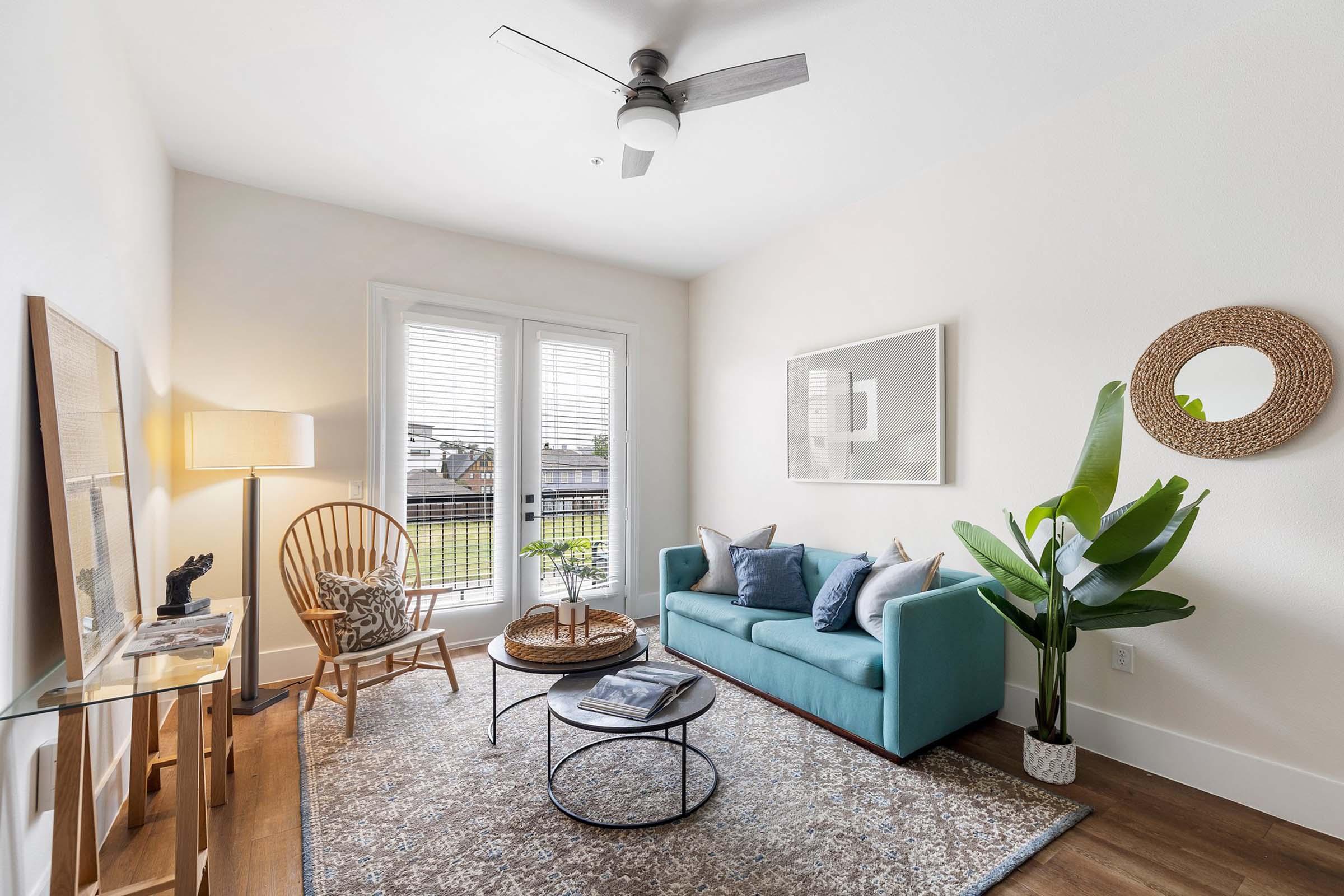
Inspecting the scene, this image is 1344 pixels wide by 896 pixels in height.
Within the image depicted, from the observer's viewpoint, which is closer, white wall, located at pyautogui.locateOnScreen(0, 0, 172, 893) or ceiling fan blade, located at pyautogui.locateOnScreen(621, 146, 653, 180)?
white wall, located at pyautogui.locateOnScreen(0, 0, 172, 893)

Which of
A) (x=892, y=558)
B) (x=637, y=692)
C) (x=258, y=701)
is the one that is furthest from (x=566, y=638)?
(x=258, y=701)

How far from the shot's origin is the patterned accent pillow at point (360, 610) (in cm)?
293

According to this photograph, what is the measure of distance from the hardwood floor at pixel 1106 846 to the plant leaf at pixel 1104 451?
102cm

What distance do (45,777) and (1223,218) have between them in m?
4.07

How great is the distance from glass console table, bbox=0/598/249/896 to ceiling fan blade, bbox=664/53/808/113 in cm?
235

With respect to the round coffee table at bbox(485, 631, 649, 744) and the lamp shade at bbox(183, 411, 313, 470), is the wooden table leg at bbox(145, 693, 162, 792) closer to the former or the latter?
the lamp shade at bbox(183, 411, 313, 470)

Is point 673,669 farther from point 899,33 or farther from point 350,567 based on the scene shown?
point 899,33

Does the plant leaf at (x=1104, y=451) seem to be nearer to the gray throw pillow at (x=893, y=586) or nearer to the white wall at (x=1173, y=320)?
the white wall at (x=1173, y=320)

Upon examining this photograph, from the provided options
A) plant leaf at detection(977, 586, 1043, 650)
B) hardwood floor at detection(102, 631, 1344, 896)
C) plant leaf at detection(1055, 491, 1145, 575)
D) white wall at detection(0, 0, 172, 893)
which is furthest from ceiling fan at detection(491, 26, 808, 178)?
hardwood floor at detection(102, 631, 1344, 896)

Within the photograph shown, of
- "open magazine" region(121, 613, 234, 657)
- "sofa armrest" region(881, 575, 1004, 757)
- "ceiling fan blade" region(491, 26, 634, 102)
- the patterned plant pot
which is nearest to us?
"open magazine" region(121, 613, 234, 657)

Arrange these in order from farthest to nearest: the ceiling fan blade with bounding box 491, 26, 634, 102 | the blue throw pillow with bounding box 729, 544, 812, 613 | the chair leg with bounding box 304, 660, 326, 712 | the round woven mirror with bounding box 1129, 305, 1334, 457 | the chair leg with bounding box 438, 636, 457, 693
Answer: the blue throw pillow with bounding box 729, 544, 812, 613, the chair leg with bounding box 438, 636, 457, 693, the chair leg with bounding box 304, 660, 326, 712, the round woven mirror with bounding box 1129, 305, 1334, 457, the ceiling fan blade with bounding box 491, 26, 634, 102

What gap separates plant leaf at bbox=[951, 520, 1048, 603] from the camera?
8.14 feet

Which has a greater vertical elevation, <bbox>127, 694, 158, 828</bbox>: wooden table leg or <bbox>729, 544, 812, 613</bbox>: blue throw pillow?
<bbox>729, 544, 812, 613</bbox>: blue throw pillow

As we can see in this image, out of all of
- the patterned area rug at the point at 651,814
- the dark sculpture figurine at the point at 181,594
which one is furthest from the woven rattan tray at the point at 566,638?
the dark sculpture figurine at the point at 181,594
